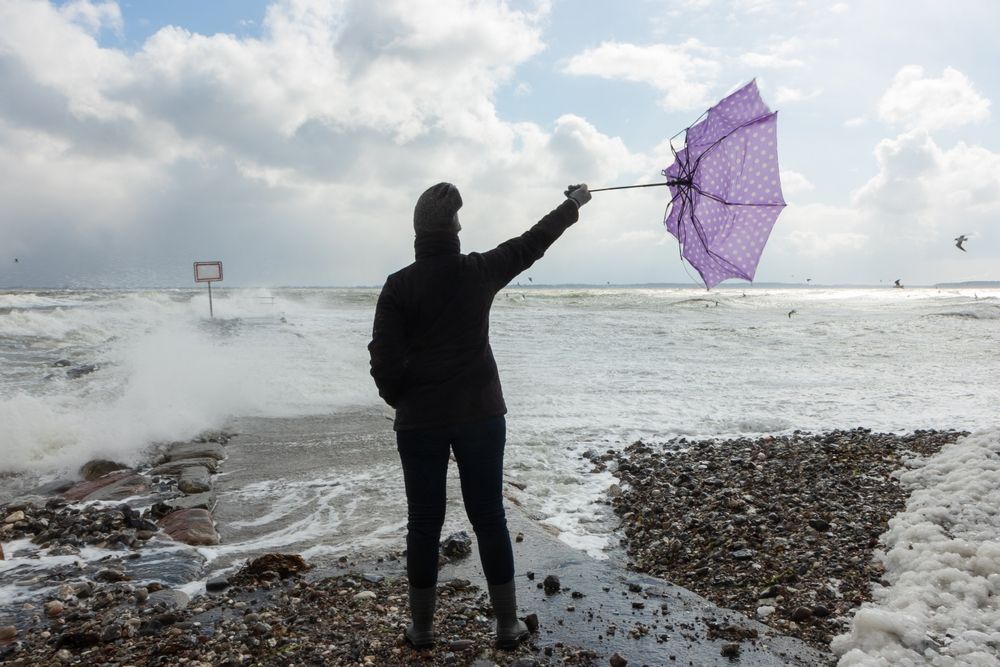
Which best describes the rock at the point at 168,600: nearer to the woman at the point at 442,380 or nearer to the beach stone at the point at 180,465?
the woman at the point at 442,380

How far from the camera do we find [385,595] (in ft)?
12.8

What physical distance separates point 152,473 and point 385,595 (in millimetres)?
4346

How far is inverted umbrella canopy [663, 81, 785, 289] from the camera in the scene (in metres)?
4.18

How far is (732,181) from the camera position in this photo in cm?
422

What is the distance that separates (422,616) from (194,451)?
553 centimetres

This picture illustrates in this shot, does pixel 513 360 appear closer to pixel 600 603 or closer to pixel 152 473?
pixel 152 473

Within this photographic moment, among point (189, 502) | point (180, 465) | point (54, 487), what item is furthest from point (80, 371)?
point (189, 502)

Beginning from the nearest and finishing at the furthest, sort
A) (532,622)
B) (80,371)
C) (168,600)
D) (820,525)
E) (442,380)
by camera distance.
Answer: (442,380) < (532,622) < (168,600) < (820,525) < (80,371)

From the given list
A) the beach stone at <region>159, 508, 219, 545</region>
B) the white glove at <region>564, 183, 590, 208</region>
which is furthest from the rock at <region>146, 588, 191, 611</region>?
the white glove at <region>564, 183, 590, 208</region>

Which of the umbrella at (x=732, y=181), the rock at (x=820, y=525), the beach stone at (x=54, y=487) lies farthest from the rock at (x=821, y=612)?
the beach stone at (x=54, y=487)

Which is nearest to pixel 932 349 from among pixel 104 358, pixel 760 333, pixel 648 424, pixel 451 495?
pixel 760 333

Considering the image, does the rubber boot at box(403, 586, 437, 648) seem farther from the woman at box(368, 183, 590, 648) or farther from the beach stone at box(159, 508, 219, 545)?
the beach stone at box(159, 508, 219, 545)

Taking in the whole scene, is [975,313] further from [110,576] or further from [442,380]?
[110,576]

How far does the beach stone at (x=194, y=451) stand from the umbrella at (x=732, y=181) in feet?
19.9
